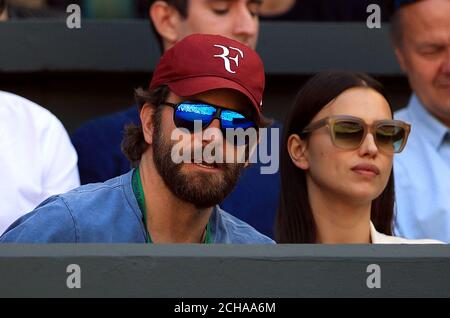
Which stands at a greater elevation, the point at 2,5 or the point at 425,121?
the point at 2,5

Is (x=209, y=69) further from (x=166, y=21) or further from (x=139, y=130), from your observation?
(x=166, y=21)

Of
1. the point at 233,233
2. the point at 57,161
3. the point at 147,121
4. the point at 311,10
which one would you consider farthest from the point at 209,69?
the point at 311,10

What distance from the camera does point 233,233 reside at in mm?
3512

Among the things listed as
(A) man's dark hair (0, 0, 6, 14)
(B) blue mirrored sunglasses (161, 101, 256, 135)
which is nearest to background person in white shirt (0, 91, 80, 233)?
(A) man's dark hair (0, 0, 6, 14)

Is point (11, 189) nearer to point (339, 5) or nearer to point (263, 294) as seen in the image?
point (263, 294)

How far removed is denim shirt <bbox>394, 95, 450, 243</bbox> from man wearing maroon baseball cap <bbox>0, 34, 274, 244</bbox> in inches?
36.6

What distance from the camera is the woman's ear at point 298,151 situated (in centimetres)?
374

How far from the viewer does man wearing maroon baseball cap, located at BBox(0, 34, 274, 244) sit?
329 centimetres

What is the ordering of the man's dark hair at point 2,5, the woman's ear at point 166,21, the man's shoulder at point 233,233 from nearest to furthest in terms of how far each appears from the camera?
the man's shoulder at point 233,233 < the man's dark hair at point 2,5 < the woman's ear at point 166,21

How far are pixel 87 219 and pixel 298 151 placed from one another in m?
0.77

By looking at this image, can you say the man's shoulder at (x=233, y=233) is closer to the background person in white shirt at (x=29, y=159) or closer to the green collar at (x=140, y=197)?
the green collar at (x=140, y=197)
